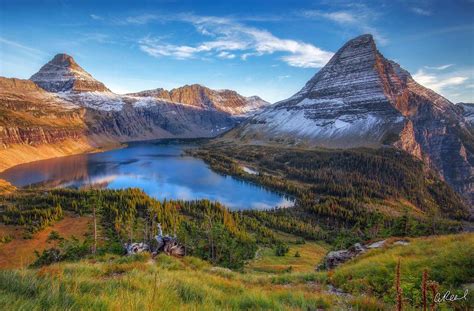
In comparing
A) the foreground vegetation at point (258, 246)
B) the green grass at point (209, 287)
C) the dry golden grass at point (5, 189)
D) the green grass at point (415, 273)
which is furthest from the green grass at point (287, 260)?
the dry golden grass at point (5, 189)

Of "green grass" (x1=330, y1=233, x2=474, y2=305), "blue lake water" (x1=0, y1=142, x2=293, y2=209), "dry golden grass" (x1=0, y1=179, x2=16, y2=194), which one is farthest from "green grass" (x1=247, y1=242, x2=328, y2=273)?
"dry golden grass" (x1=0, y1=179, x2=16, y2=194)

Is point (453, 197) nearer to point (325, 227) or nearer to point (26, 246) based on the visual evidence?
point (325, 227)

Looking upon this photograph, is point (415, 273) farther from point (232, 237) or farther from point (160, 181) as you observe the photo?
point (160, 181)

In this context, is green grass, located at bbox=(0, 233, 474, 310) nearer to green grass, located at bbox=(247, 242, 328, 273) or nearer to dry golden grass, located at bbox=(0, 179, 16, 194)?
green grass, located at bbox=(247, 242, 328, 273)

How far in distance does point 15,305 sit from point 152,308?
1465 mm

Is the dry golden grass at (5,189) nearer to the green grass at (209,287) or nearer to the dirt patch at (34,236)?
the dirt patch at (34,236)

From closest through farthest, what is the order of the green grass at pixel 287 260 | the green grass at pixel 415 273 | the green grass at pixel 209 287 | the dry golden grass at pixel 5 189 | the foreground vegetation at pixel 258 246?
the green grass at pixel 209 287 → the foreground vegetation at pixel 258 246 → the green grass at pixel 415 273 → the green grass at pixel 287 260 → the dry golden grass at pixel 5 189

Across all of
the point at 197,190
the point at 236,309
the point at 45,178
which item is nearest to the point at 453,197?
the point at 197,190

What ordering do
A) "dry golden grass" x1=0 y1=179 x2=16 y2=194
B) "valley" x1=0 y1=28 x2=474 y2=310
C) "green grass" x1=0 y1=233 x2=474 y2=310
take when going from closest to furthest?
"green grass" x1=0 y1=233 x2=474 y2=310 → "valley" x1=0 y1=28 x2=474 y2=310 → "dry golden grass" x1=0 y1=179 x2=16 y2=194

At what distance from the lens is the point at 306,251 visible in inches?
2817

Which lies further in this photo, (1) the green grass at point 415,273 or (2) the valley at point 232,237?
(1) the green grass at point 415,273

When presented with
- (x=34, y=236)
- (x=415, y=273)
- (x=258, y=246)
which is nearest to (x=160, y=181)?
(x=34, y=236)

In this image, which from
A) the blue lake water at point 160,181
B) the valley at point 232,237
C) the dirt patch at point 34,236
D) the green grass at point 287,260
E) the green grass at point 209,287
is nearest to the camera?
the green grass at point 209,287

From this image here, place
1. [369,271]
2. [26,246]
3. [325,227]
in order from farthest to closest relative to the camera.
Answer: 1. [325,227]
2. [26,246]
3. [369,271]
